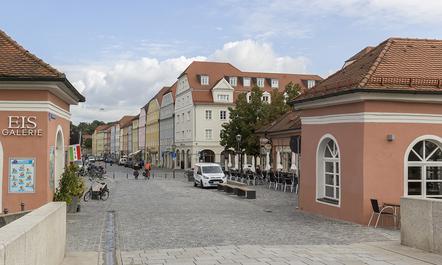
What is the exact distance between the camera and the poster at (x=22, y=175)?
16.7m

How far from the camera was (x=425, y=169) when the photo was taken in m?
16.3

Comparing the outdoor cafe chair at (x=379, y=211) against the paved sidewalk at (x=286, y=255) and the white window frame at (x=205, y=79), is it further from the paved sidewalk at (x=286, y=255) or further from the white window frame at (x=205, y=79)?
the white window frame at (x=205, y=79)

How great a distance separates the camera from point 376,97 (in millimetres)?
15742

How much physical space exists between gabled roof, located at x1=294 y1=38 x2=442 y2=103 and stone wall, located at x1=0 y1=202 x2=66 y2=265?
376 inches

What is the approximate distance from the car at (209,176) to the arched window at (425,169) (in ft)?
68.9

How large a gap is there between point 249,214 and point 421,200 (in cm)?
874

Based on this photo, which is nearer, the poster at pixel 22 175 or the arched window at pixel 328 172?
the poster at pixel 22 175

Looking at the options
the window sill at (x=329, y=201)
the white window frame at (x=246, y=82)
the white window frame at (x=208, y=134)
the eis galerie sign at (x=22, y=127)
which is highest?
the white window frame at (x=246, y=82)

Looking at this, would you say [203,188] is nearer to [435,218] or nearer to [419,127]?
[419,127]

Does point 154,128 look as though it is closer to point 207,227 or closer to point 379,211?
point 207,227

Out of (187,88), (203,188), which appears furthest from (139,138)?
(203,188)

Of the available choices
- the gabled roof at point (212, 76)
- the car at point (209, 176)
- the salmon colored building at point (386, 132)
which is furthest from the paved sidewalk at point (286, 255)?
the gabled roof at point (212, 76)

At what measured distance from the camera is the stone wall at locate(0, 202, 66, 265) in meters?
5.45

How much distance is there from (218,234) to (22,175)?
22.1 feet
